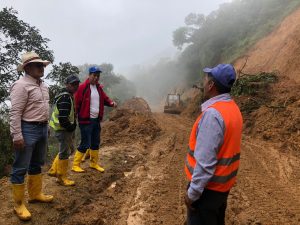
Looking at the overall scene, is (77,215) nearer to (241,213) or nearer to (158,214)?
(158,214)

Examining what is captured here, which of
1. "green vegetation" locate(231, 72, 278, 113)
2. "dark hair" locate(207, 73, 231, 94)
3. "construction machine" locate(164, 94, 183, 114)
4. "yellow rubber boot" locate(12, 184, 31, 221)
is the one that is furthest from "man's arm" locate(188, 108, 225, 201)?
"construction machine" locate(164, 94, 183, 114)

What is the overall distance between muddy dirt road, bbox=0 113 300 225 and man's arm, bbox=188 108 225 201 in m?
2.62

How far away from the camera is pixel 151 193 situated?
6.86m

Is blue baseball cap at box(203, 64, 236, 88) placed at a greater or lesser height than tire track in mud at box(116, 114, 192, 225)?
greater

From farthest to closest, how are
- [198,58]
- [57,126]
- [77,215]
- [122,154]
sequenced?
1. [198,58]
2. [122,154]
3. [57,126]
4. [77,215]

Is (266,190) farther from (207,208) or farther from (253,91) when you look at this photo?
(253,91)

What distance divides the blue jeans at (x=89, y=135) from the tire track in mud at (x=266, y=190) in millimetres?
2891

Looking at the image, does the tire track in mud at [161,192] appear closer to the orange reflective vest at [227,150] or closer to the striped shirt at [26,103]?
the striped shirt at [26,103]

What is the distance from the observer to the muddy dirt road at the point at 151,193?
18.8ft

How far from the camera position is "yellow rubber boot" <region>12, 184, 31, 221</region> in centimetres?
526

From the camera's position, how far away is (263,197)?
6.82 meters

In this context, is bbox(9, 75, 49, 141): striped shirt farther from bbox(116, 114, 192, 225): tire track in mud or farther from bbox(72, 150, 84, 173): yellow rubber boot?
bbox(72, 150, 84, 173): yellow rubber boot

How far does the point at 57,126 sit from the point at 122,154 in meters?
3.48

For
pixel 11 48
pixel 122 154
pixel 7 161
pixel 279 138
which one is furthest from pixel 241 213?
pixel 11 48
